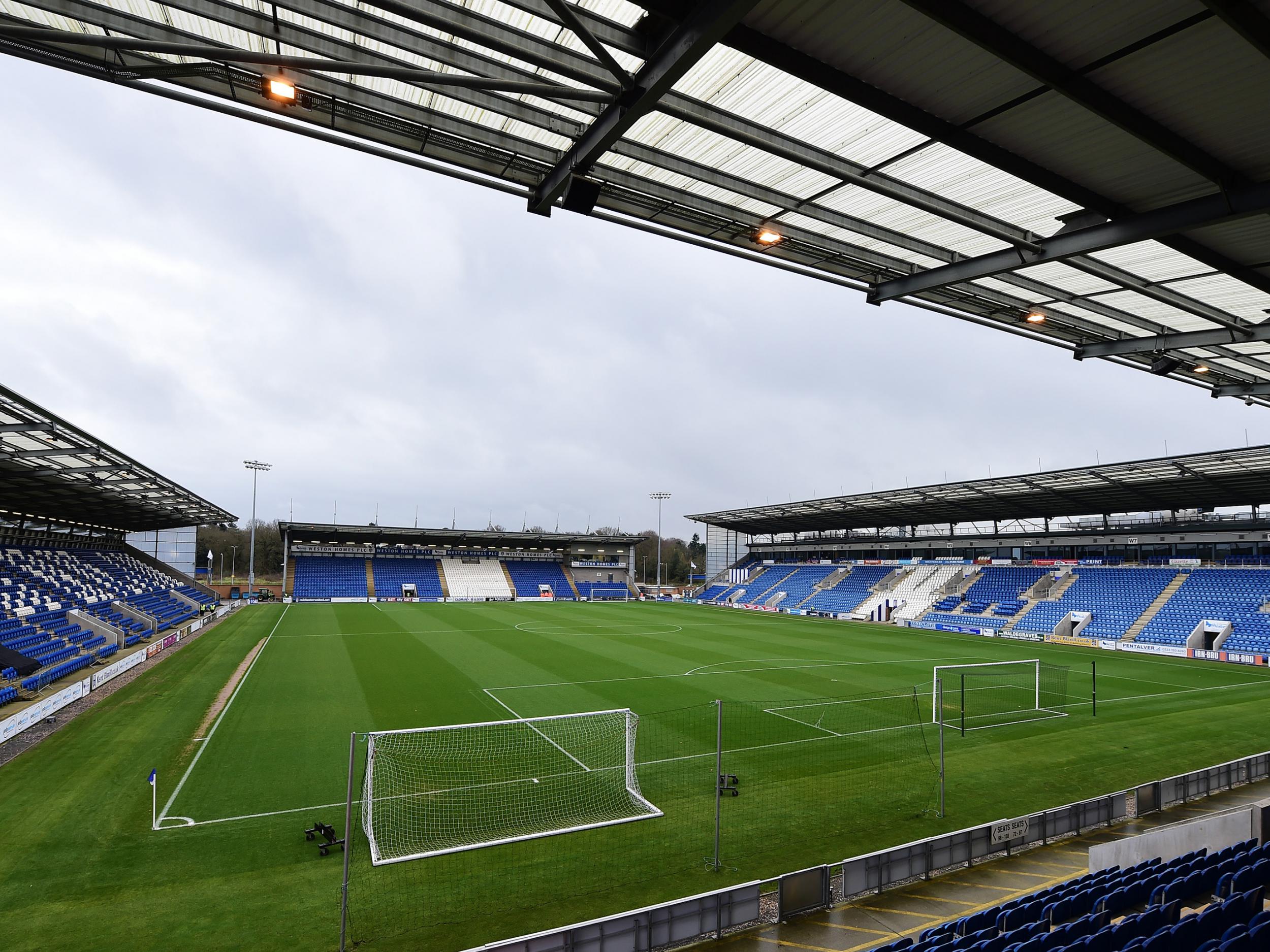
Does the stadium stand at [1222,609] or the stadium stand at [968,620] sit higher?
A: the stadium stand at [1222,609]

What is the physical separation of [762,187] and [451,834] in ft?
36.2

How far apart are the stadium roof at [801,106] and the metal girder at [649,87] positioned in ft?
0.06

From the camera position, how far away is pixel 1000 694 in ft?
76.6

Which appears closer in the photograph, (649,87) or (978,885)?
(649,87)

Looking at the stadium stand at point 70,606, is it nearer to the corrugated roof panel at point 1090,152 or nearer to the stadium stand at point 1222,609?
the corrugated roof panel at point 1090,152

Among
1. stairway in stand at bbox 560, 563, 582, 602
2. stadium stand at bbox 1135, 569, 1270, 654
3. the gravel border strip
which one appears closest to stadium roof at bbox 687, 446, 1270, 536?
stadium stand at bbox 1135, 569, 1270, 654

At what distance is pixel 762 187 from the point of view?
23.4 feet

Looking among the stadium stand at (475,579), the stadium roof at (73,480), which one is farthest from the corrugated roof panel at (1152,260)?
the stadium stand at (475,579)

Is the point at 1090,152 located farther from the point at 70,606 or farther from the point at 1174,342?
the point at 70,606

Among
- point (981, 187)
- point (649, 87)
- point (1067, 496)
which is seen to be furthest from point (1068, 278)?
point (1067, 496)

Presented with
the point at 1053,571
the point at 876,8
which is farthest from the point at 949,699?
the point at 1053,571

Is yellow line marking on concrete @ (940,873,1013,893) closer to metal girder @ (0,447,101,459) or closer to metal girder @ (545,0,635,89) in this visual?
metal girder @ (545,0,635,89)

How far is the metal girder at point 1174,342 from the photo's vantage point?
952 centimetres

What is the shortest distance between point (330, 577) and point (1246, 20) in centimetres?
7101
